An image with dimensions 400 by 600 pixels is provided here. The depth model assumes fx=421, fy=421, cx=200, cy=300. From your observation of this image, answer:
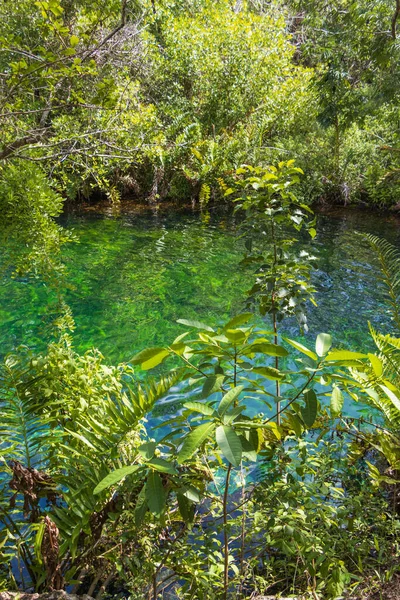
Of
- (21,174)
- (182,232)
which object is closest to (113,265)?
(182,232)

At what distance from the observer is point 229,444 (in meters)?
1.12

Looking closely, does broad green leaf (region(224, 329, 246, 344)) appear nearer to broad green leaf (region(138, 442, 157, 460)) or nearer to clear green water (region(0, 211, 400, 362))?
broad green leaf (region(138, 442, 157, 460))

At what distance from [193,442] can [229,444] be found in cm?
10

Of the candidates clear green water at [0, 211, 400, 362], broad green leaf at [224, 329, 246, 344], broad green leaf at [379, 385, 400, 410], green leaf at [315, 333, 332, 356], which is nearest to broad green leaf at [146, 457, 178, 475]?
broad green leaf at [224, 329, 246, 344]

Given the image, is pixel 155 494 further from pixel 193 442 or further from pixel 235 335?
pixel 235 335

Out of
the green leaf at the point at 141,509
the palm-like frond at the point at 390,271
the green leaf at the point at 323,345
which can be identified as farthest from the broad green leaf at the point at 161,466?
the palm-like frond at the point at 390,271

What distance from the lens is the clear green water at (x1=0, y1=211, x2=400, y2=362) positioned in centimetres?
580

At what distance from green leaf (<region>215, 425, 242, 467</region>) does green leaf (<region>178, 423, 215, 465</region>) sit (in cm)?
3

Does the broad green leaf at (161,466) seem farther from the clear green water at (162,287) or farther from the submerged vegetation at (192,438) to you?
the clear green water at (162,287)

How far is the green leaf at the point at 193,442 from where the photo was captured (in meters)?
1.09

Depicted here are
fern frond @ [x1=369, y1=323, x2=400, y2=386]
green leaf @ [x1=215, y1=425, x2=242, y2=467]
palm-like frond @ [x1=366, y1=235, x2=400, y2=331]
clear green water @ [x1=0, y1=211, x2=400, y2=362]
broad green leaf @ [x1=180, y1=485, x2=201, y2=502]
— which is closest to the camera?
green leaf @ [x1=215, y1=425, x2=242, y2=467]

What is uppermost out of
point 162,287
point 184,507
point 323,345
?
point 323,345

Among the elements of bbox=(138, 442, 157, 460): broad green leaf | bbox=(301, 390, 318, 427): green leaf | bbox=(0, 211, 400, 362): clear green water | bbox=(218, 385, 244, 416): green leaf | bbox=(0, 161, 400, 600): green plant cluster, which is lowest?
bbox=(0, 211, 400, 362): clear green water

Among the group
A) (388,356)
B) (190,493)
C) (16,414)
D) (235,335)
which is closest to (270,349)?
(235,335)
